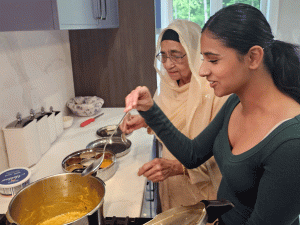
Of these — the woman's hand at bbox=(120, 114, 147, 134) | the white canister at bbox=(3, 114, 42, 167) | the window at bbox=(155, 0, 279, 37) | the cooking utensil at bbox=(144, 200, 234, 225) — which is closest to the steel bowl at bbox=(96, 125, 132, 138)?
the woman's hand at bbox=(120, 114, 147, 134)

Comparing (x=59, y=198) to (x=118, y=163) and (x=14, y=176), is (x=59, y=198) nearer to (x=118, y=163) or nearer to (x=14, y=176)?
(x=14, y=176)

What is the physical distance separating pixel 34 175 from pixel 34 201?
361 millimetres

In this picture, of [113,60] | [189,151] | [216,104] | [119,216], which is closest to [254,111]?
[189,151]

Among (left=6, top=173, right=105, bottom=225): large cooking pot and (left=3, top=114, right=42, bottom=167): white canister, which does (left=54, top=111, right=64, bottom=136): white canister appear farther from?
(left=6, top=173, right=105, bottom=225): large cooking pot

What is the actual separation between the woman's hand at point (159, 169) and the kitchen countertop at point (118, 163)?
4 centimetres

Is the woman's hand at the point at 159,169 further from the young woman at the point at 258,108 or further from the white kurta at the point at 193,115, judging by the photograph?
the young woman at the point at 258,108

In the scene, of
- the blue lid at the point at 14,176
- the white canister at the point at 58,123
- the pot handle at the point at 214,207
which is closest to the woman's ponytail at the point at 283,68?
the pot handle at the point at 214,207

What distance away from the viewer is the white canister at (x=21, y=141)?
113cm

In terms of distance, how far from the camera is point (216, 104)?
127 cm

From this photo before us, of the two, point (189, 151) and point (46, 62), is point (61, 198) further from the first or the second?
point (46, 62)

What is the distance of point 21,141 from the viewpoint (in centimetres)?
115

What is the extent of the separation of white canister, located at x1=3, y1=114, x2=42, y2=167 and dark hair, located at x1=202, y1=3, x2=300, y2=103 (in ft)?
2.93

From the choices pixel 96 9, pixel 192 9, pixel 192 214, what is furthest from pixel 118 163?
pixel 192 9

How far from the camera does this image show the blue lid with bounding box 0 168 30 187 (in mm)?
988
